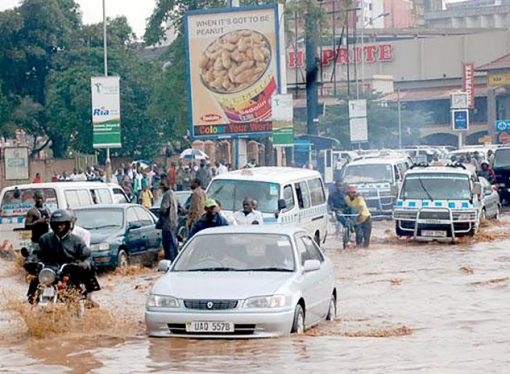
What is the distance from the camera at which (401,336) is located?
45.4 ft

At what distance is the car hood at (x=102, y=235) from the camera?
22891 millimetres

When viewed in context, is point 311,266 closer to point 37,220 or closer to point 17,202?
point 37,220

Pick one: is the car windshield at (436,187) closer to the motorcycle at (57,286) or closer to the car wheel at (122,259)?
the car wheel at (122,259)

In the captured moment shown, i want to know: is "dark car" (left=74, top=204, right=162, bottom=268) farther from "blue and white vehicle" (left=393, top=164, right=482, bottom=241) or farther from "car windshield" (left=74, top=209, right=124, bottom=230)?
"blue and white vehicle" (left=393, top=164, right=482, bottom=241)

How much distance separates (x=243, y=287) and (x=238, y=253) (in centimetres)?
114

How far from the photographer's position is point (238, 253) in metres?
14.0

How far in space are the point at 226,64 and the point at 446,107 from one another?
57751 millimetres

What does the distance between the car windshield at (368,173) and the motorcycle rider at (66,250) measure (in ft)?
74.8

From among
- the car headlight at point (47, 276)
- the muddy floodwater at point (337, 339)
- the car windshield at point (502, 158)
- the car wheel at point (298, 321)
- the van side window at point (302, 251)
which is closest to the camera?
the muddy floodwater at point (337, 339)

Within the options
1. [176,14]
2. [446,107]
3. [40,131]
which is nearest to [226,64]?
[176,14]

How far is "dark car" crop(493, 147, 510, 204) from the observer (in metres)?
40.9

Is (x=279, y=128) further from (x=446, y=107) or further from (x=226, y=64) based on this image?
(x=446, y=107)

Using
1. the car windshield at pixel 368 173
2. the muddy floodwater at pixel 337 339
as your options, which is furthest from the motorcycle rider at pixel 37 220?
the car windshield at pixel 368 173

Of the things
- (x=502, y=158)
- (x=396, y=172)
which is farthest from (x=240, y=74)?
(x=502, y=158)
